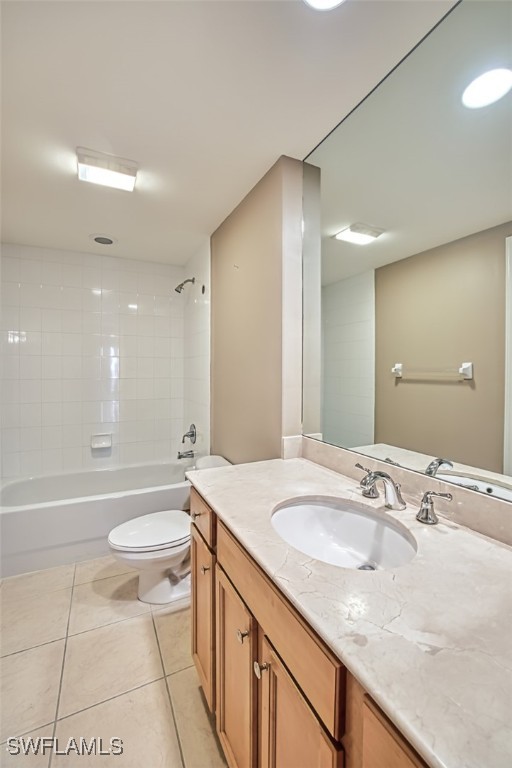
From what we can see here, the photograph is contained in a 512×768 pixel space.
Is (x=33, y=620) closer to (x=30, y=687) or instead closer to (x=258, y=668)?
(x=30, y=687)

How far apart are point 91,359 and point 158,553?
7.03 feet

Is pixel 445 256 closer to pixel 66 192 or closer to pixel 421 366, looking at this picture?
pixel 421 366

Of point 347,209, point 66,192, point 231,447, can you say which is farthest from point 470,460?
point 66,192

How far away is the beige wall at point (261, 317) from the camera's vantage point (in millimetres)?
1676

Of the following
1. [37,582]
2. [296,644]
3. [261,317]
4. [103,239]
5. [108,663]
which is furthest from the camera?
[103,239]

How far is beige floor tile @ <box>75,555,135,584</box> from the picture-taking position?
2.16 meters

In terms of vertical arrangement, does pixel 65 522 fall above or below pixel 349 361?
below

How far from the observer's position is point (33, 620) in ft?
5.82

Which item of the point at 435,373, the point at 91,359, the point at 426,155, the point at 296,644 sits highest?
the point at 426,155

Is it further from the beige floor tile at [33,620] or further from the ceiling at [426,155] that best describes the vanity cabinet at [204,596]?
the ceiling at [426,155]

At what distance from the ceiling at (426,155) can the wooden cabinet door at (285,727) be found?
126 cm

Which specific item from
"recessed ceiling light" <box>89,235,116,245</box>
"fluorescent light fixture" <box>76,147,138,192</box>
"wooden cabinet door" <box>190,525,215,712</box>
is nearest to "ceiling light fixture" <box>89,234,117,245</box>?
"recessed ceiling light" <box>89,235,116,245</box>

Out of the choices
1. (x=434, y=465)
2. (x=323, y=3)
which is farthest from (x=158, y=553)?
(x=323, y=3)

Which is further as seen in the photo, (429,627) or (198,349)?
(198,349)
